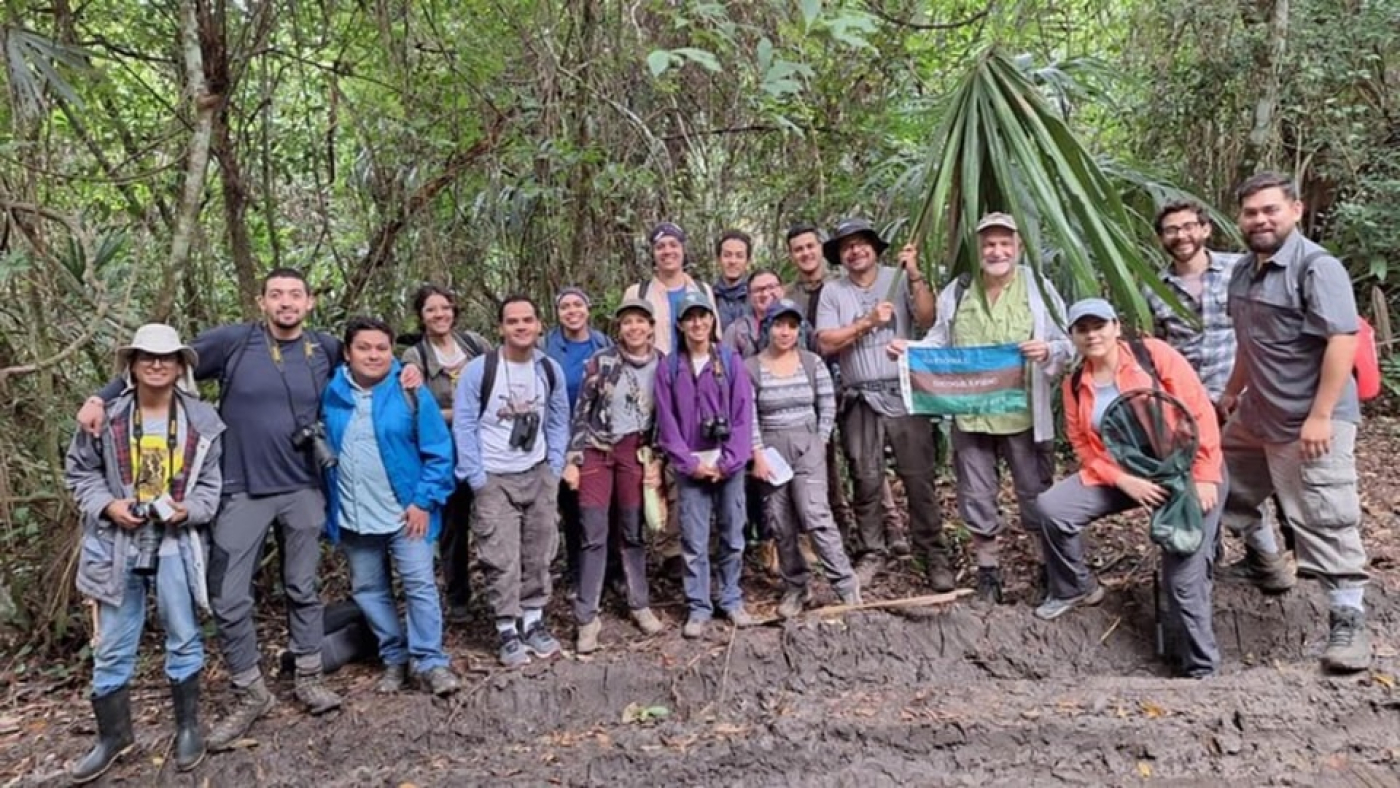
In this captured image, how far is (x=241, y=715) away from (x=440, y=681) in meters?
0.82

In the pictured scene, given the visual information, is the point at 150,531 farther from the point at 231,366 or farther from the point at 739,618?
the point at 739,618

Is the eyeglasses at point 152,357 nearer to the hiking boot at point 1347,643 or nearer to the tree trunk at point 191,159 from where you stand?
the tree trunk at point 191,159

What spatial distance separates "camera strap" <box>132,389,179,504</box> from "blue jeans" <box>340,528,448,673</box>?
2.41ft

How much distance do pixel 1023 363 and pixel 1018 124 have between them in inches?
44.3

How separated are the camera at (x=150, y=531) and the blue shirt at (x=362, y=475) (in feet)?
2.14

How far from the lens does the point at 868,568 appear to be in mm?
4613

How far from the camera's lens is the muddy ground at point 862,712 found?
3293 millimetres

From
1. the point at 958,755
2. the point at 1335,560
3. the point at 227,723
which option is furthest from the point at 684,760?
the point at 1335,560

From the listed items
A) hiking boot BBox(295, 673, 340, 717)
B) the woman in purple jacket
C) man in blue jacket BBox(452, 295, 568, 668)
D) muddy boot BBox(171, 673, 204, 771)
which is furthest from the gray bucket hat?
muddy boot BBox(171, 673, 204, 771)

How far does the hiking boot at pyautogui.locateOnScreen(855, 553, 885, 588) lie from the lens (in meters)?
4.57

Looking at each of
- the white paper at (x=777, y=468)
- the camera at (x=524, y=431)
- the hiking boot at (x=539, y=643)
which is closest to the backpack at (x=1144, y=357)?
the white paper at (x=777, y=468)

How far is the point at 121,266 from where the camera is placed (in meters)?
4.77

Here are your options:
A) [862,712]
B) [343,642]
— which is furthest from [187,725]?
[862,712]

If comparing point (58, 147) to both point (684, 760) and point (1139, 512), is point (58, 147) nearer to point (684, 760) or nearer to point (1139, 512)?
point (684, 760)
